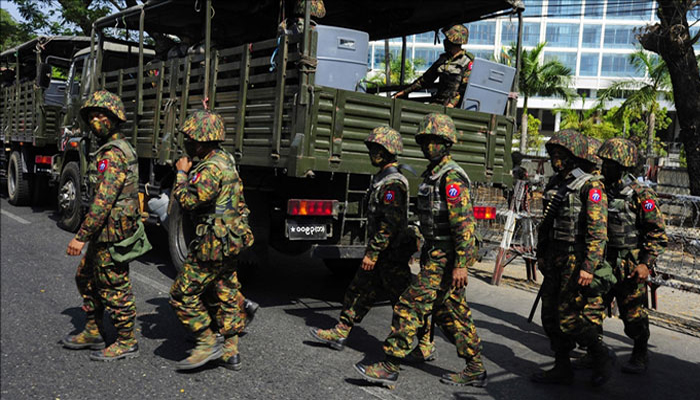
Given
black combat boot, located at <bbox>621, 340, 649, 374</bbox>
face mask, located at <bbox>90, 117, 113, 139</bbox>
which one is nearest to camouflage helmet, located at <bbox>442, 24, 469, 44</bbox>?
black combat boot, located at <bbox>621, 340, 649, 374</bbox>

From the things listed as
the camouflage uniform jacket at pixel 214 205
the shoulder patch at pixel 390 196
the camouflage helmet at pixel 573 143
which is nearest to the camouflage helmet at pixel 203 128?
the camouflage uniform jacket at pixel 214 205

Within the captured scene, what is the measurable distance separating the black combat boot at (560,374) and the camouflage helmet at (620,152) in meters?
1.42

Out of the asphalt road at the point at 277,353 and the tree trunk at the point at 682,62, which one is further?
the tree trunk at the point at 682,62

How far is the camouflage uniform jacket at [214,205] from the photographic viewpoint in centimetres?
373

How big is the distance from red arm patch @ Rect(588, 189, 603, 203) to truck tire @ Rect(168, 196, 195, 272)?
385cm

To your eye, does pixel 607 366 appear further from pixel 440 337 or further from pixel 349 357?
pixel 349 357

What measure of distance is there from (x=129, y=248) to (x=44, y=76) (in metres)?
6.89

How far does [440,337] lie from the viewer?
16.5 ft

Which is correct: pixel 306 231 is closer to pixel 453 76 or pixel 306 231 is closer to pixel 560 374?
pixel 560 374

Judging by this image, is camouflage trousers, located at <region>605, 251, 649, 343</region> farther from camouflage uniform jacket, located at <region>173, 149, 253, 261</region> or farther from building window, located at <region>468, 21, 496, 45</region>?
building window, located at <region>468, 21, 496, 45</region>

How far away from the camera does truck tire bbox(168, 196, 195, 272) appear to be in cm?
602

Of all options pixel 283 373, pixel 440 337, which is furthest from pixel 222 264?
pixel 440 337

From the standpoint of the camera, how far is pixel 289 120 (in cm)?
488

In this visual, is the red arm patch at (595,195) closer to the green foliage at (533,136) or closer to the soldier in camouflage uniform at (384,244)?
the soldier in camouflage uniform at (384,244)
